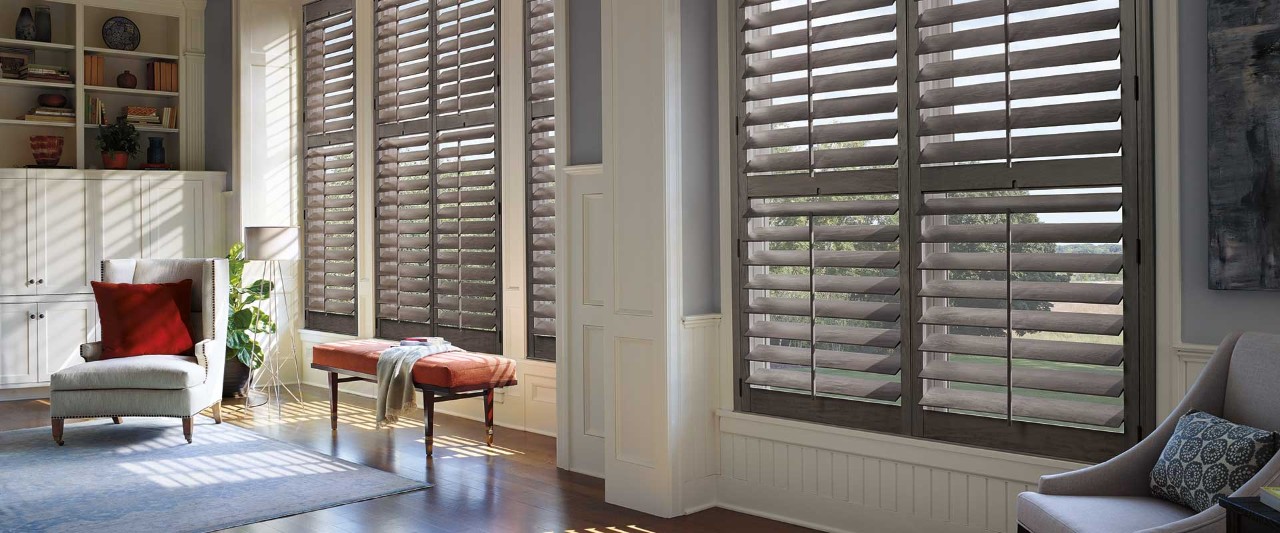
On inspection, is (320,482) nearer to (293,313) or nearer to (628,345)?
(628,345)

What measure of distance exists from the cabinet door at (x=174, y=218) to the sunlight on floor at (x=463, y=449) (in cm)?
353

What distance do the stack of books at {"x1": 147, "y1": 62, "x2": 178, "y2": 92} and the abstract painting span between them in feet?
25.4

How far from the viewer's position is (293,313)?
25.9 feet

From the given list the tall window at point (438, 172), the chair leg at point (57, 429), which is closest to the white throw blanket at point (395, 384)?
the tall window at point (438, 172)

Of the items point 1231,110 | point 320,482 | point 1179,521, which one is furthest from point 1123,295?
point 320,482

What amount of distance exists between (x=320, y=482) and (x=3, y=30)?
209 inches

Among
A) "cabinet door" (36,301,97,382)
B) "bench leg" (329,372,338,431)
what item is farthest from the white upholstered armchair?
"cabinet door" (36,301,97,382)

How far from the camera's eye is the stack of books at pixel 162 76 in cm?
821

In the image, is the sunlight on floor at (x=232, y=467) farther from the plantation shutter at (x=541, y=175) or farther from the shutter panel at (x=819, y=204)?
the shutter panel at (x=819, y=204)

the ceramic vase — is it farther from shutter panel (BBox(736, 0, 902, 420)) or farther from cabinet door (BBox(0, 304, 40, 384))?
shutter panel (BBox(736, 0, 902, 420))

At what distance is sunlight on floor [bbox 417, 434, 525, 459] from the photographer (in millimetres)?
5254

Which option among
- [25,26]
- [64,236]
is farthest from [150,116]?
[64,236]

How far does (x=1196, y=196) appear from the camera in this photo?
3.00 m

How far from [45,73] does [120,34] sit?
0.70m
